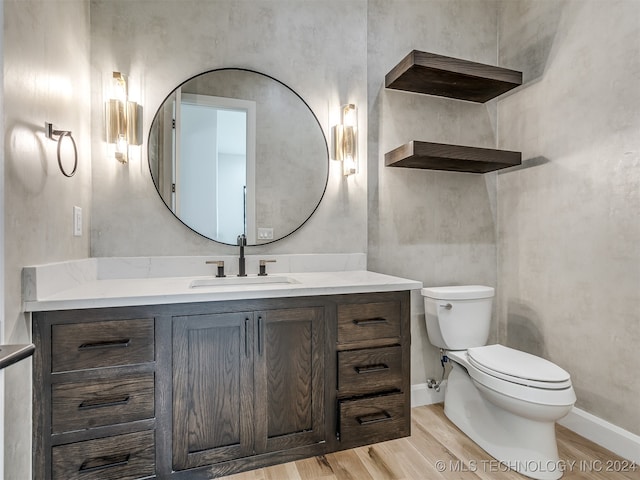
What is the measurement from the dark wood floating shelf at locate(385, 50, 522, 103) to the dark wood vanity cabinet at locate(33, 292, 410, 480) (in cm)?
130

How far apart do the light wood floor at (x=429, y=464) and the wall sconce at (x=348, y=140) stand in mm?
1533

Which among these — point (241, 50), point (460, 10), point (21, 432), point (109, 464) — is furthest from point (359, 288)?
point (460, 10)

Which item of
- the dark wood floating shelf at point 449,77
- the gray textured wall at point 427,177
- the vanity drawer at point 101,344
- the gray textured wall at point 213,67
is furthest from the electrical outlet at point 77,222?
the dark wood floating shelf at point 449,77

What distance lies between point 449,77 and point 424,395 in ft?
6.60

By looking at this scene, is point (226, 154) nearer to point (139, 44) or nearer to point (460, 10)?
point (139, 44)

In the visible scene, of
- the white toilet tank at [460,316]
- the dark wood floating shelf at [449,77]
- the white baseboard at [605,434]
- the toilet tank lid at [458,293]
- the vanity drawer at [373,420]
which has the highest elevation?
the dark wood floating shelf at [449,77]

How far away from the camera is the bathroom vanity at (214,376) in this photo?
127 centimetres

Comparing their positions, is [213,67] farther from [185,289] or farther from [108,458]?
[108,458]

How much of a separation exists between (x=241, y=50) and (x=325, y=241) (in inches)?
47.5

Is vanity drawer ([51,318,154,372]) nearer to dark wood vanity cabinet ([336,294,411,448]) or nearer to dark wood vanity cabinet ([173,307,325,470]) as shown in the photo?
dark wood vanity cabinet ([173,307,325,470])

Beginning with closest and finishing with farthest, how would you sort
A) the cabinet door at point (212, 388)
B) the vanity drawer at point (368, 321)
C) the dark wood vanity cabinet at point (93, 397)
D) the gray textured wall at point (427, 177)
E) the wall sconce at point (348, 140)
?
1. the dark wood vanity cabinet at point (93, 397)
2. the cabinet door at point (212, 388)
3. the vanity drawer at point (368, 321)
4. the wall sconce at point (348, 140)
5. the gray textured wall at point (427, 177)

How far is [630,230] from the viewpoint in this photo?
1.71m

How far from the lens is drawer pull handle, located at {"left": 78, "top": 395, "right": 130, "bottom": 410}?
1.29 metres

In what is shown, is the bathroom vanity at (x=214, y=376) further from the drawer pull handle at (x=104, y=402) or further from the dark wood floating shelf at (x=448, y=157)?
the dark wood floating shelf at (x=448, y=157)
